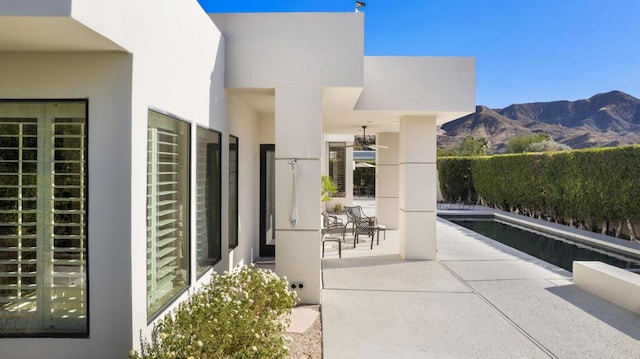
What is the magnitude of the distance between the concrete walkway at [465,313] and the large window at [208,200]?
6.49 feet

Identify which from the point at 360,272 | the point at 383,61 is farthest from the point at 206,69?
the point at 360,272

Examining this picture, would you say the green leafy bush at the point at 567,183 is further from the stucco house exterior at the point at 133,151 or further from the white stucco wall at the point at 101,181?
the white stucco wall at the point at 101,181

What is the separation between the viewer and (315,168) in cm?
687

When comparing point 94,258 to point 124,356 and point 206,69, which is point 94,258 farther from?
point 206,69

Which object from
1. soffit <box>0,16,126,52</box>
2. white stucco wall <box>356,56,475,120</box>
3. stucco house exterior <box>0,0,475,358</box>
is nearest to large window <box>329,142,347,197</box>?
white stucco wall <box>356,56,475,120</box>

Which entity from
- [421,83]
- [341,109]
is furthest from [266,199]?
[421,83]

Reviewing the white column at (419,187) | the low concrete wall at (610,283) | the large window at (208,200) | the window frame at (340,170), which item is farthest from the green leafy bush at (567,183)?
the large window at (208,200)

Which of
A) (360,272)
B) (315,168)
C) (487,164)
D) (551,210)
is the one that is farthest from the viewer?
(487,164)

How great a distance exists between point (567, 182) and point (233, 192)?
45.0 ft

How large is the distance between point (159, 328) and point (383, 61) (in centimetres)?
704

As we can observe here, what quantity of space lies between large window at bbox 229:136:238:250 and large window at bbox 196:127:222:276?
0.84 metres

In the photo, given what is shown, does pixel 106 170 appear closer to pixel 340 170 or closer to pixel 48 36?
pixel 48 36

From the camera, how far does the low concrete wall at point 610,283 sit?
642 cm

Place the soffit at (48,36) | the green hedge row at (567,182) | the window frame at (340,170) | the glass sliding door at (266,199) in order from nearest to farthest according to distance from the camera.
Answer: the soffit at (48,36) → the glass sliding door at (266,199) → the green hedge row at (567,182) → the window frame at (340,170)
